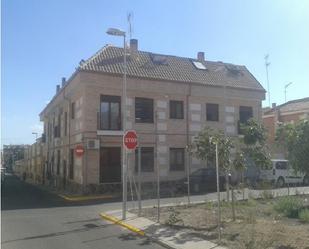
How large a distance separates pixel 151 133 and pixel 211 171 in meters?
4.78

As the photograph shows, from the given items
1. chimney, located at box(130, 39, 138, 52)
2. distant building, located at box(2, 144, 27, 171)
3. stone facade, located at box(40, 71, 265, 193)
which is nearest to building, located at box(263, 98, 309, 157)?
stone facade, located at box(40, 71, 265, 193)

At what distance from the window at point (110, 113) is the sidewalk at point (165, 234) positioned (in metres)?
13.0

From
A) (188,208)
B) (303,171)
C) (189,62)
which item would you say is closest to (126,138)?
(188,208)

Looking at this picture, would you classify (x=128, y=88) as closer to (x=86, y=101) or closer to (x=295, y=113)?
(x=86, y=101)

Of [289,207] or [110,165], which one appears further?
[110,165]

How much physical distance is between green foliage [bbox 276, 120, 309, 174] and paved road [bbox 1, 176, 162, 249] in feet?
19.6

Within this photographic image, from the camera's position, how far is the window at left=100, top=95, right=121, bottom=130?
29.6 metres

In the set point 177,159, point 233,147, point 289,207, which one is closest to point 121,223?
point 233,147

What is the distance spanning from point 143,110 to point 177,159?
4128 mm

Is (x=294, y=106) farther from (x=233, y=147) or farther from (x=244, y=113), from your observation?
(x=233, y=147)

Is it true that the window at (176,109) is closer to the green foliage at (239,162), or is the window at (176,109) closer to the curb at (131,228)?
the curb at (131,228)

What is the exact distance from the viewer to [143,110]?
31109mm

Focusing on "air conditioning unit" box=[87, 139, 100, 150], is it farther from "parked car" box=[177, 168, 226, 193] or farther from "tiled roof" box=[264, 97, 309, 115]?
"tiled roof" box=[264, 97, 309, 115]

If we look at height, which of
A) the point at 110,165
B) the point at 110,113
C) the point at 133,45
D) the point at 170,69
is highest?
the point at 133,45
